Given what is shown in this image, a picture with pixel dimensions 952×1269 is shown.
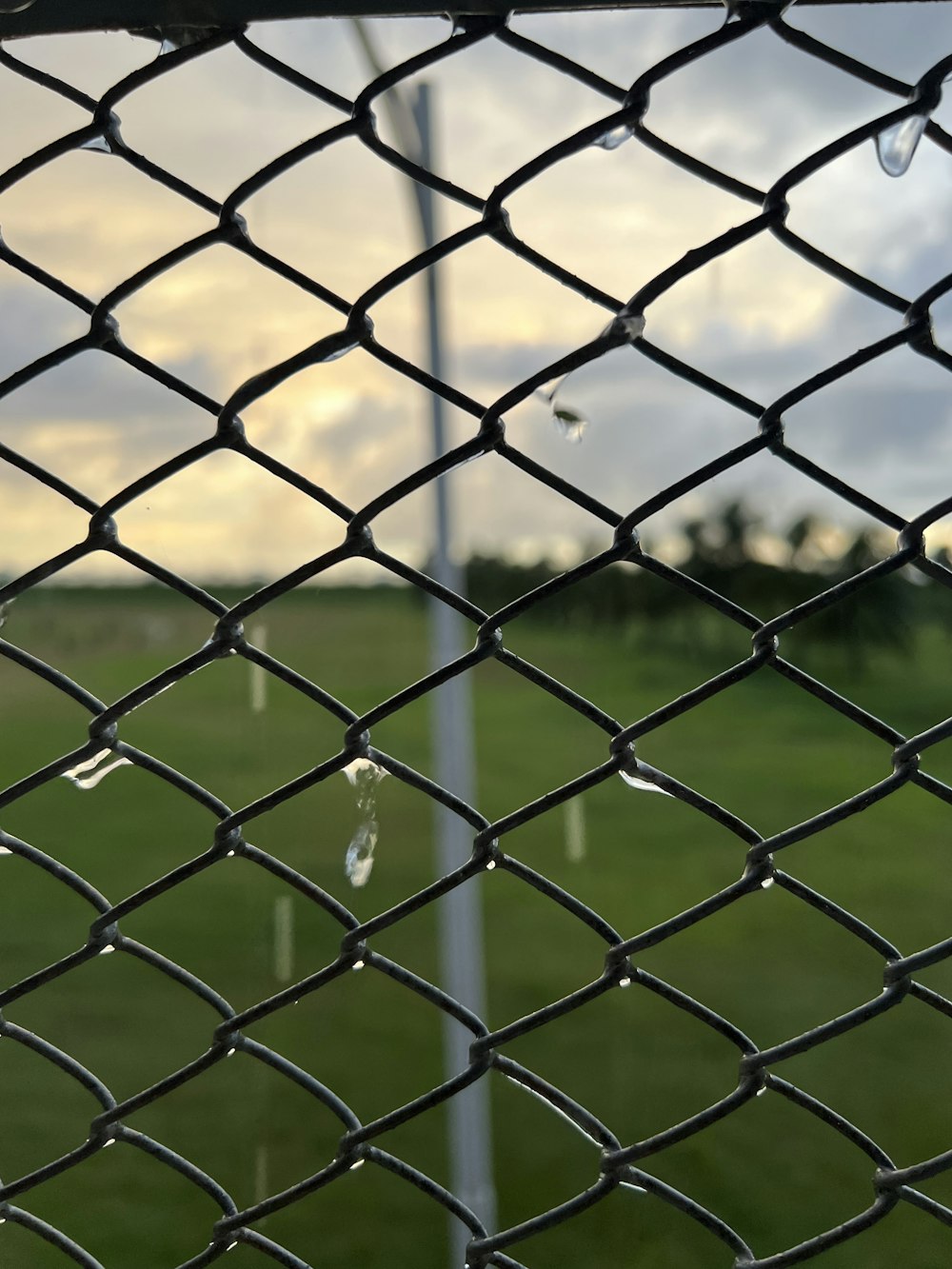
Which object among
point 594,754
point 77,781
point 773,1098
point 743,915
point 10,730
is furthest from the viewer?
point 594,754

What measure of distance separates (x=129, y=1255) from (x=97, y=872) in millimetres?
4238

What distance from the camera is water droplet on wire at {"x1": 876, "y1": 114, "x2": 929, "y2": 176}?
0.60 meters

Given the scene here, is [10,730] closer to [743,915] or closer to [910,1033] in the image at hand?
[743,915]

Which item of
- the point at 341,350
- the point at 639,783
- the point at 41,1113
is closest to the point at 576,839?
the point at 41,1113

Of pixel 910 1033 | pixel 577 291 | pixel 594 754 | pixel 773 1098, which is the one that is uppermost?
pixel 594 754

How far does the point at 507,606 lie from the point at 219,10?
1.30 feet

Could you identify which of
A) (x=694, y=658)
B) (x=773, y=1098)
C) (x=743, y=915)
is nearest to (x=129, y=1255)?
(x=773, y=1098)

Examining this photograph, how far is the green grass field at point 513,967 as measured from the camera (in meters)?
4.62

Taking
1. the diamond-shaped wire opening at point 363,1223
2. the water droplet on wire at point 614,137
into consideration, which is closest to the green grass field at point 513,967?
the diamond-shaped wire opening at point 363,1223

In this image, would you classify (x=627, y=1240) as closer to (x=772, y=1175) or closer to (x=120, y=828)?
(x=772, y=1175)

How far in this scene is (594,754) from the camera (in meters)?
10.6

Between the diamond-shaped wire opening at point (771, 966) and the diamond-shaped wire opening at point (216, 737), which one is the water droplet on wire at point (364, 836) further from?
the diamond-shaped wire opening at point (216, 737)

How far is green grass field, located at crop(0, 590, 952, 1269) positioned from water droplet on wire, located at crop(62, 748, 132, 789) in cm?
51

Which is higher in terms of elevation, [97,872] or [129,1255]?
[97,872]
